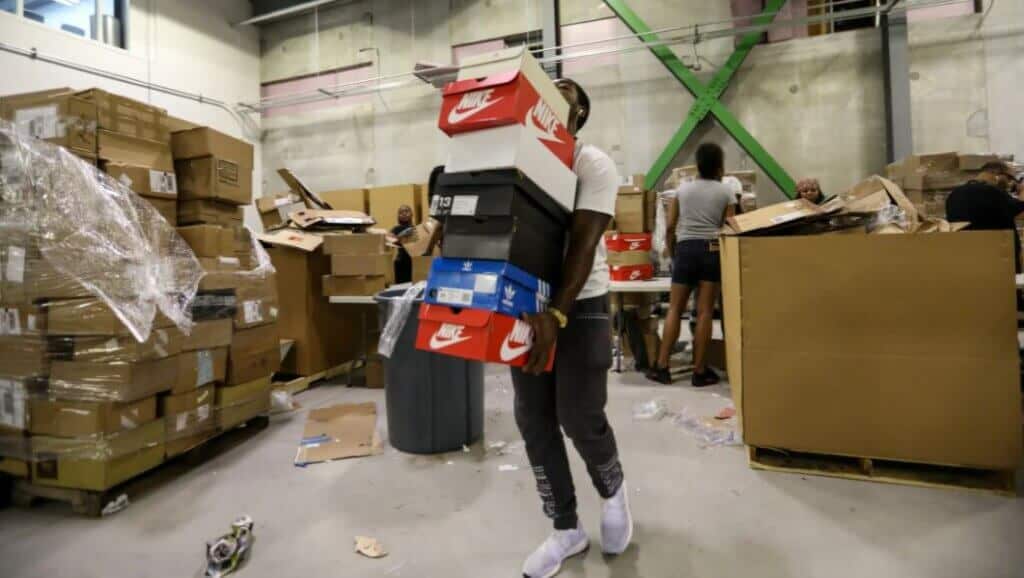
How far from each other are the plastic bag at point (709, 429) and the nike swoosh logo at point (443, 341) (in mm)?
1622

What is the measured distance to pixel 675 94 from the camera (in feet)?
17.9

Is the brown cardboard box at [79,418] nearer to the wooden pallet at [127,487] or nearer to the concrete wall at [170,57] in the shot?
the wooden pallet at [127,487]

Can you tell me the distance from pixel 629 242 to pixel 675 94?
280cm

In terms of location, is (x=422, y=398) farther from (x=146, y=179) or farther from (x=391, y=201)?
(x=391, y=201)

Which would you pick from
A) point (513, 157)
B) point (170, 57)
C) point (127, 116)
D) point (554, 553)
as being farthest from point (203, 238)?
point (170, 57)

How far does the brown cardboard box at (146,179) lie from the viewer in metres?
1.90

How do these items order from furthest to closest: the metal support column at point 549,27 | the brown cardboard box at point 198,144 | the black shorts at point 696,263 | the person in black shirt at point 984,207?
the metal support column at point 549,27, the black shorts at point 696,263, the person in black shirt at point 984,207, the brown cardboard box at point 198,144

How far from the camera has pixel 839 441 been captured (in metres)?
1.79

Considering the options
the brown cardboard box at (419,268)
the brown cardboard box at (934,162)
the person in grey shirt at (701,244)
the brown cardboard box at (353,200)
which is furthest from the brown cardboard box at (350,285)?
the brown cardboard box at (934,162)

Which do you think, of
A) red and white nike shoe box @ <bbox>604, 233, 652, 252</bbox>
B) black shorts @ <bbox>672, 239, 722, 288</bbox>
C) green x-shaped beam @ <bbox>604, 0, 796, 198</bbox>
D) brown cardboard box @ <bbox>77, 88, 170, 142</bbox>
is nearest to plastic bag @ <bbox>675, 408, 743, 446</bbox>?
black shorts @ <bbox>672, 239, 722, 288</bbox>

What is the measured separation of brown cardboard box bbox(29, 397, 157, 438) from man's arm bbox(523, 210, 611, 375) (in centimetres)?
156

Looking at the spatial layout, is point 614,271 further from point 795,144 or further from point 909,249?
point 795,144

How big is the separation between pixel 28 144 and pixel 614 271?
2.94m

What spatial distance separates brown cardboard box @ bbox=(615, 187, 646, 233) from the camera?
11.6ft
